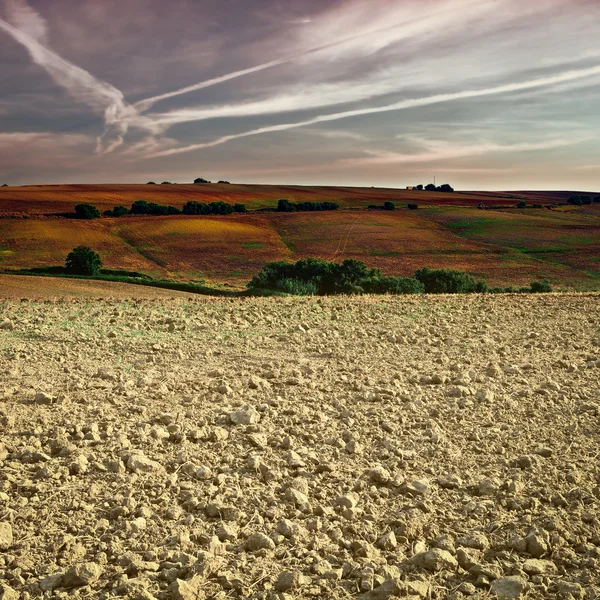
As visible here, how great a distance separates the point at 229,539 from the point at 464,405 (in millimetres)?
3812

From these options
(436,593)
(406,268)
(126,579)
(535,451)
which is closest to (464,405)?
(535,451)

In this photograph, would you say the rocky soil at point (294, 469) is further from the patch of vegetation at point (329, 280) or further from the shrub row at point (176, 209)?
the shrub row at point (176, 209)

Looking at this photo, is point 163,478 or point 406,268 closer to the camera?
point 163,478

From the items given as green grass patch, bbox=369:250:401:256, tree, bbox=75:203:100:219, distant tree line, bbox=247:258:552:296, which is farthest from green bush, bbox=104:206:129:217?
distant tree line, bbox=247:258:552:296

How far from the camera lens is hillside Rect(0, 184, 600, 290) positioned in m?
50.2

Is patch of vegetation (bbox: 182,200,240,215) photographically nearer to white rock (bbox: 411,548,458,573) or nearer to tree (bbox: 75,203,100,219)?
tree (bbox: 75,203,100,219)

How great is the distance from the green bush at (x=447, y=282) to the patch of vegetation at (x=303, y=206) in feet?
146

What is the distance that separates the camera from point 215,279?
45.5 m

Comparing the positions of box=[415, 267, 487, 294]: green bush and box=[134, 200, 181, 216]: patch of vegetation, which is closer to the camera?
box=[415, 267, 487, 294]: green bush

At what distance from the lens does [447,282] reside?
124 feet

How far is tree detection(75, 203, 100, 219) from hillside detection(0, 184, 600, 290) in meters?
2.42

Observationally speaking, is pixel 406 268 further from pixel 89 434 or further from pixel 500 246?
pixel 89 434

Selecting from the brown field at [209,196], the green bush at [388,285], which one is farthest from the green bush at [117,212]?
the green bush at [388,285]

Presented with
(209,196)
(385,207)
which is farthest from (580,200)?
(209,196)
